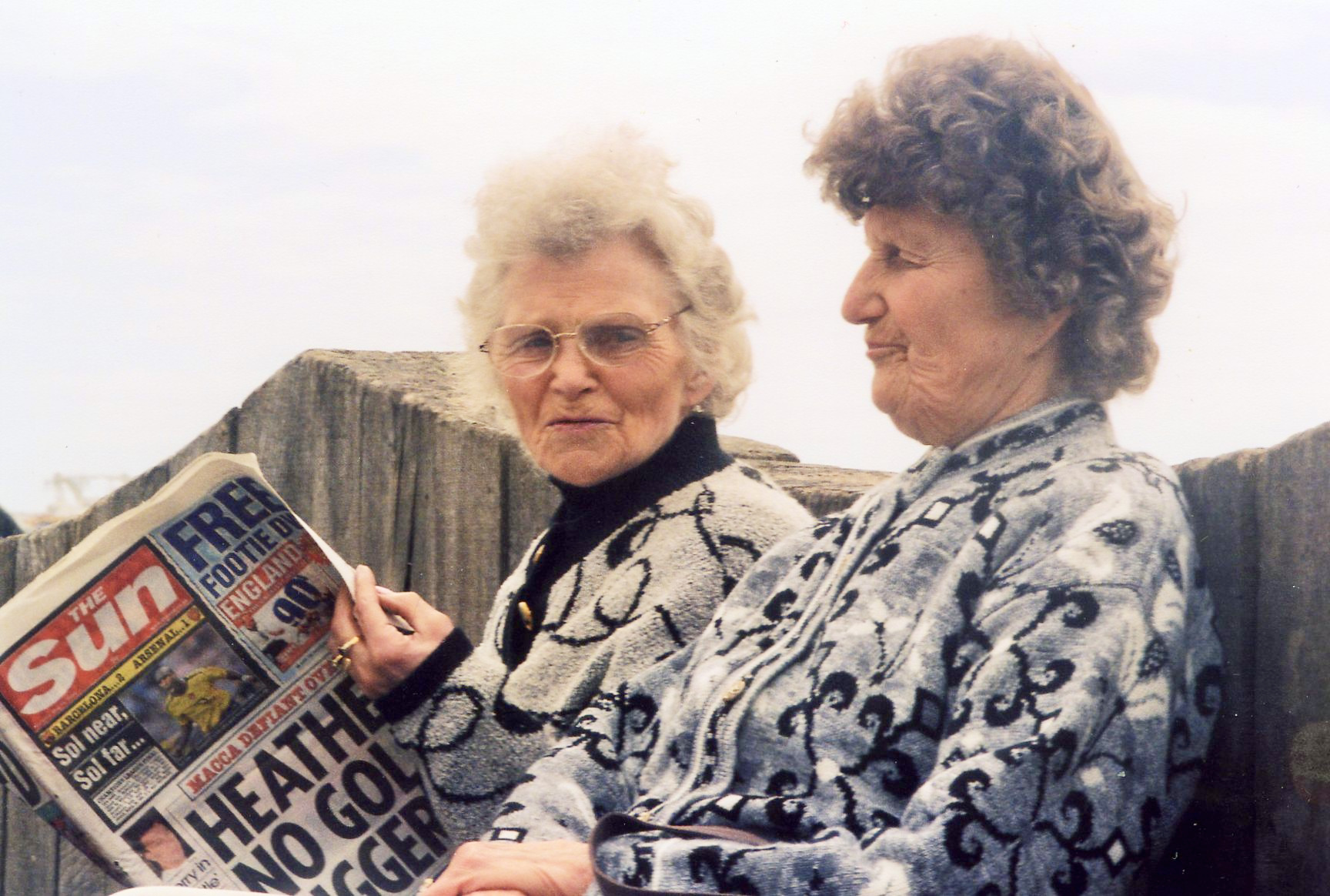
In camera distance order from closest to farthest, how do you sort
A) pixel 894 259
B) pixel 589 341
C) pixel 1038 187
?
pixel 1038 187 < pixel 894 259 < pixel 589 341

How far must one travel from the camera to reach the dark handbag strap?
1.57 meters

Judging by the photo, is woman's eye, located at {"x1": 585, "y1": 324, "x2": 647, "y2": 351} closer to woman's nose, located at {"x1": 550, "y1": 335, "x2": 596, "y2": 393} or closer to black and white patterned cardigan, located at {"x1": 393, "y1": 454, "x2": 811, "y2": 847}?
woman's nose, located at {"x1": 550, "y1": 335, "x2": 596, "y2": 393}

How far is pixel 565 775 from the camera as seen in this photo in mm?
2004

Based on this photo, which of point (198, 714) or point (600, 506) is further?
point (600, 506)

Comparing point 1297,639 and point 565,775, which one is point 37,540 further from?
point 1297,639

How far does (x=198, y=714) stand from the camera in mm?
2203

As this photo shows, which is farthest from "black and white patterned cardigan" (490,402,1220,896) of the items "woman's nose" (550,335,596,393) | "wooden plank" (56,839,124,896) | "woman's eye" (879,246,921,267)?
"wooden plank" (56,839,124,896)

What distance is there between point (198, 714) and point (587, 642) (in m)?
0.59

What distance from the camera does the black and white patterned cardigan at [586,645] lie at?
217 cm

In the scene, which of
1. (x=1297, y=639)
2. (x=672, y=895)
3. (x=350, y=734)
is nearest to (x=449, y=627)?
(x=350, y=734)

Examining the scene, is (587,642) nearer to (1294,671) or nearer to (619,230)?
(619,230)

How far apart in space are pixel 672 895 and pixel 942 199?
2.91 feet

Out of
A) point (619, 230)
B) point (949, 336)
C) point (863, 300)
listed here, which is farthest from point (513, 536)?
point (949, 336)

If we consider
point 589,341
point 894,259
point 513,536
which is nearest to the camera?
point 894,259
